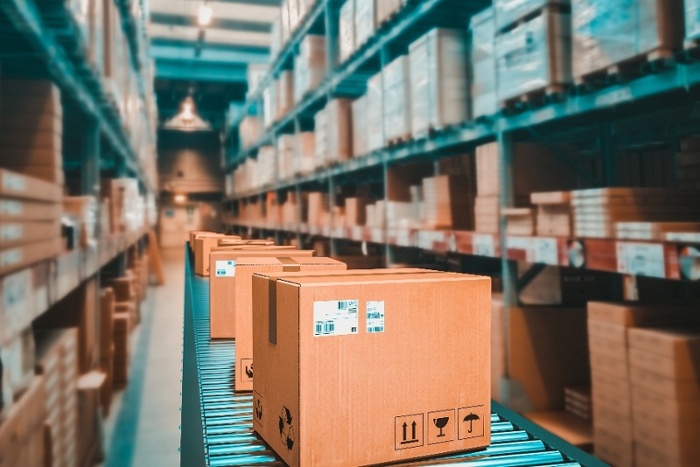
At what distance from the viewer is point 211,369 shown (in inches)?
70.6

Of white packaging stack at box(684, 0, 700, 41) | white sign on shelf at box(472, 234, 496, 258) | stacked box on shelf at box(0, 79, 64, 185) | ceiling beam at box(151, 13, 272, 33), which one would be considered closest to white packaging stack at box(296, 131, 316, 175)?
white sign on shelf at box(472, 234, 496, 258)

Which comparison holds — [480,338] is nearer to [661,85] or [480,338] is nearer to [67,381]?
[661,85]

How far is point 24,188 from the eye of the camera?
72.9 inches

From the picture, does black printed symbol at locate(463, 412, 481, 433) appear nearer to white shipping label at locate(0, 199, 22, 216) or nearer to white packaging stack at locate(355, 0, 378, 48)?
white shipping label at locate(0, 199, 22, 216)

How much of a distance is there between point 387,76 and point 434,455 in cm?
365

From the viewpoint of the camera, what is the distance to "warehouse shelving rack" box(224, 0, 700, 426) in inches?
86.4

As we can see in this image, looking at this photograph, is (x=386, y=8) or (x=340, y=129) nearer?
(x=386, y=8)

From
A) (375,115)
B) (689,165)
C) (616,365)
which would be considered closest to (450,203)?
(375,115)

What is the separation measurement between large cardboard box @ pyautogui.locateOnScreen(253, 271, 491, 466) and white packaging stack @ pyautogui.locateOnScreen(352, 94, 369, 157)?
13.2 feet

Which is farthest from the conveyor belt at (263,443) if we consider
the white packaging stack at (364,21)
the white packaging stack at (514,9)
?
the white packaging stack at (364,21)

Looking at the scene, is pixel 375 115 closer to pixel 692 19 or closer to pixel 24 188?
pixel 692 19

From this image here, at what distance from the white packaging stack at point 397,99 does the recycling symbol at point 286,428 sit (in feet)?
10.8

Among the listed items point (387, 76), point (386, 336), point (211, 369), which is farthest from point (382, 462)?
point (387, 76)

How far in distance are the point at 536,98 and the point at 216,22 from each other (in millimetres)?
10327
